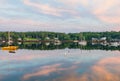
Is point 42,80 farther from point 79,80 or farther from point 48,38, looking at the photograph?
point 48,38

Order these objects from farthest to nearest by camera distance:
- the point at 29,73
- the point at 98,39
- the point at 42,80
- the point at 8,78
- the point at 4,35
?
Answer: the point at 98,39
the point at 4,35
the point at 29,73
the point at 8,78
the point at 42,80

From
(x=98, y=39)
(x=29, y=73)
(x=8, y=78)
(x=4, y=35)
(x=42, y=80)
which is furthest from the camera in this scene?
(x=98, y=39)

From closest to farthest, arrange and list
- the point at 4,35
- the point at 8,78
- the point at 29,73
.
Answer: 1. the point at 8,78
2. the point at 29,73
3. the point at 4,35

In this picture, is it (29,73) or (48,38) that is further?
(48,38)

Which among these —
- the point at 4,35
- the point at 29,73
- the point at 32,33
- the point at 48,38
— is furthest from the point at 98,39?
the point at 29,73

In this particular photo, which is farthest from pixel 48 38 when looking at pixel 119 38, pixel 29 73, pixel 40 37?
pixel 29 73

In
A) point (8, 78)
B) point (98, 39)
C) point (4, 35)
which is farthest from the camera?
point (98, 39)

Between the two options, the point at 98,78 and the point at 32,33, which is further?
the point at 32,33

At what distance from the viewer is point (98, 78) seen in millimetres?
31125

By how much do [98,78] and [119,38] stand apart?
170 meters

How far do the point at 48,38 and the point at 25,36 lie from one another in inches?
684

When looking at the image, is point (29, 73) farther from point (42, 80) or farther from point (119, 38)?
point (119, 38)

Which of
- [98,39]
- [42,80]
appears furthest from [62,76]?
[98,39]

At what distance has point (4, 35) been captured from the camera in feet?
573
